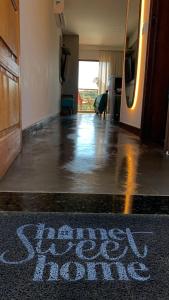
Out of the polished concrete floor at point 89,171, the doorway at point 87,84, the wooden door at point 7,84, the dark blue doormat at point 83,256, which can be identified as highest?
the doorway at point 87,84

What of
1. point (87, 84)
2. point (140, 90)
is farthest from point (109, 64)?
point (140, 90)

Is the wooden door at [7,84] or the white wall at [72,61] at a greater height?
the white wall at [72,61]

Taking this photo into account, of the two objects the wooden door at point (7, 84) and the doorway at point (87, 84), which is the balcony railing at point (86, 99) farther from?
the wooden door at point (7, 84)

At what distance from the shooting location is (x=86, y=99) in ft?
37.0

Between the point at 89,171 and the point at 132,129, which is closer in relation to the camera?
the point at 89,171

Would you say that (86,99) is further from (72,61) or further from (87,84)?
(72,61)

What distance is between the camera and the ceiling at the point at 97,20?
6.45m

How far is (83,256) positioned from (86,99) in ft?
35.6

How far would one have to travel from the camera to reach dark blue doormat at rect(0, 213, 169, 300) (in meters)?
0.57

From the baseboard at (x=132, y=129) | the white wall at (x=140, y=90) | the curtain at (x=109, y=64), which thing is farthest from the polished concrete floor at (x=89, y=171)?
the curtain at (x=109, y=64)

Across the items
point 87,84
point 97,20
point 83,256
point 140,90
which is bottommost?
point 83,256

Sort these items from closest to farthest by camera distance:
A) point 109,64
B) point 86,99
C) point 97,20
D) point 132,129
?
1. point 132,129
2. point 97,20
3. point 109,64
4. point 86,99

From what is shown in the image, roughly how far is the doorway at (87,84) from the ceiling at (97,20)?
0.97m

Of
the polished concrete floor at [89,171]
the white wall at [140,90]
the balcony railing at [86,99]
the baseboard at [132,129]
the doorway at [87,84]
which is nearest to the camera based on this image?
the polished concrete floor at [89,171]
